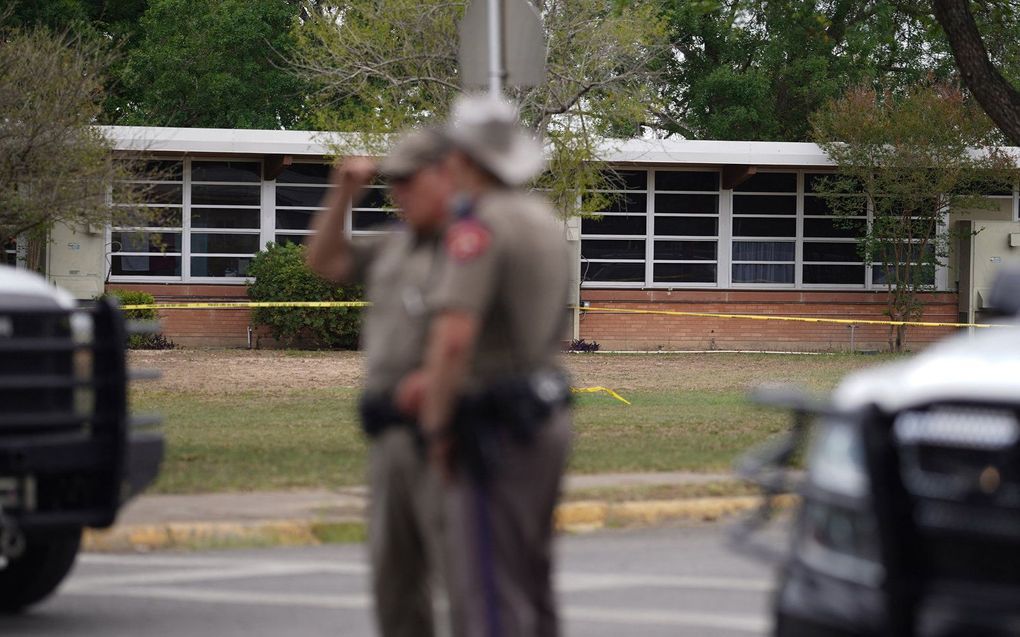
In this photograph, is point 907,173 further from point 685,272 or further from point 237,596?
point 237,596

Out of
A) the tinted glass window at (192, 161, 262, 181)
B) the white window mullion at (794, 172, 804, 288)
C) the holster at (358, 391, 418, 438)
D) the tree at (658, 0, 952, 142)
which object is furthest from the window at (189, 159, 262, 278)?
the holster at (358, 391, 418, 438)

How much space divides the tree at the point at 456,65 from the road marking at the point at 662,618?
634 inches

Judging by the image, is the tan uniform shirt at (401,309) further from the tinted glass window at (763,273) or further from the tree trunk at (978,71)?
the tinted glass window at (763,273)

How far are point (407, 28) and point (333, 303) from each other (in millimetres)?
6950

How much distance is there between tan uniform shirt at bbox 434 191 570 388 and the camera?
15.3 ft

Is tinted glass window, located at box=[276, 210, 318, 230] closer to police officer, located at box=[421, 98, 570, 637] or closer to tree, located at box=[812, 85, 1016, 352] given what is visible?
tree, located at box=[812, 85, 1016, 352]

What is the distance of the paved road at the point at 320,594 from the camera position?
7312 millimetres

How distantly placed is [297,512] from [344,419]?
272 inches

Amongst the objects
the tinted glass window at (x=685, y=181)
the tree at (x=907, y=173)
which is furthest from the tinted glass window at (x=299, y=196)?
the tree at (x=907, y=173)

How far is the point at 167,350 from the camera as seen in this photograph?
2992 centimetres

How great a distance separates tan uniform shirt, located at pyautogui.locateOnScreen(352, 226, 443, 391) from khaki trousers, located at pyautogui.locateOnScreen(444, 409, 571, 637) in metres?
0.42

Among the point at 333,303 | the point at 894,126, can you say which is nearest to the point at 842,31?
the point at 894,126

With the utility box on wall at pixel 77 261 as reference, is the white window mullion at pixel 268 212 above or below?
above

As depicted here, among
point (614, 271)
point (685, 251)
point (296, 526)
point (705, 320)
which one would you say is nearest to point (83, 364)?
point (296, 526)
